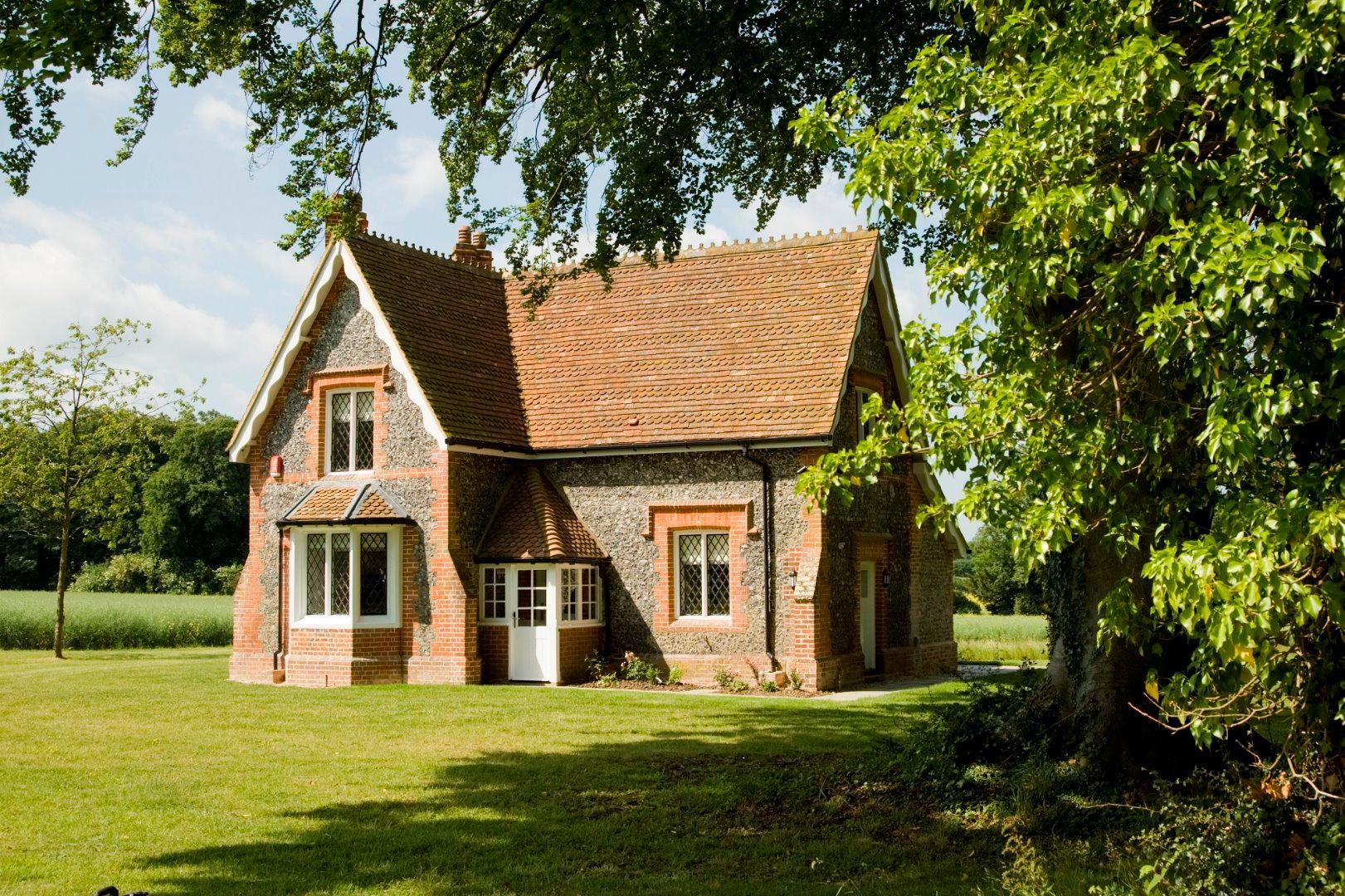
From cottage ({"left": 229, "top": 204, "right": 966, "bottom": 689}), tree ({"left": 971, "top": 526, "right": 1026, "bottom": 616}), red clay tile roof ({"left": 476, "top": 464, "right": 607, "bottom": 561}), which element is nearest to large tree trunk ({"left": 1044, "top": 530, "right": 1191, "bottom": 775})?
cottage ({"left": 229, "top": 204, "right": 966, "bottom": 689})

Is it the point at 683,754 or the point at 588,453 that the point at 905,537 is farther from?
the point at 683,754

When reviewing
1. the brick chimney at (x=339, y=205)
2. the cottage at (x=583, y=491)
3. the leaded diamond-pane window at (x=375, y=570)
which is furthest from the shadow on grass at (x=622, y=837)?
the leaded diamond-pane window at (x=375, y=570)

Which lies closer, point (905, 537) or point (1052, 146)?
point (1052, 146)

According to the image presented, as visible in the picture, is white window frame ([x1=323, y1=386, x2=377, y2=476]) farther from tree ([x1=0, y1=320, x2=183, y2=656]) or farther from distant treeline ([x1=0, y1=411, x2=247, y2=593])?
distant treeline ([x1=0, y1=411, x2=247, y2=593])

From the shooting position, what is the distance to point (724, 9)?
13.6 meters

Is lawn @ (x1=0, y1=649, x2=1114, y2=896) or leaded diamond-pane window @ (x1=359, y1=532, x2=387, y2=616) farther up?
leaded diamond-pane window @ (x1=359, y1=532, x2=387, y2=616)

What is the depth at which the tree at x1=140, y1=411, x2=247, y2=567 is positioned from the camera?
64125mm

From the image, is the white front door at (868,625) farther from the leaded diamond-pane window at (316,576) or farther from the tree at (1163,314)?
the tree at (1163,314)

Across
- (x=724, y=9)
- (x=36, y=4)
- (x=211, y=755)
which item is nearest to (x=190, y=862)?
(x=211, y=755)

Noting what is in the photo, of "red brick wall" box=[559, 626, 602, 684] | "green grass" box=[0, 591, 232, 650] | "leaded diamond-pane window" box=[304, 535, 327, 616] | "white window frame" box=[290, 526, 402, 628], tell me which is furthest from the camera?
"green grass" box=[0, 591, 232, 650]

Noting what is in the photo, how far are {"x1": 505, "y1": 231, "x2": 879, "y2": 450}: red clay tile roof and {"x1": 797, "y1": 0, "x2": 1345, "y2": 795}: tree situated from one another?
44.9 ft

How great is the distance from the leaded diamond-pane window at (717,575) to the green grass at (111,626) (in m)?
19.9

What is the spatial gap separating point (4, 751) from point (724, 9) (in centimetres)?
1218

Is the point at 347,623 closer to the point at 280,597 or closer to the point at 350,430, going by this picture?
the point at 280,597
